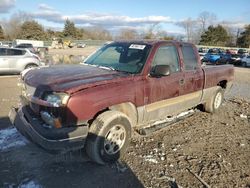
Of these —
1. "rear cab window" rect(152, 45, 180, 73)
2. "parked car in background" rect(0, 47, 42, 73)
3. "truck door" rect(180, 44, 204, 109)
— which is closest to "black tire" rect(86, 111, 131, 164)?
"rear cab window" rect(152, 45, 180, 73)

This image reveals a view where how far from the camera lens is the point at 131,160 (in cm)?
485

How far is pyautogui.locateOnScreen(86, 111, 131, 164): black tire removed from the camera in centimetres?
437

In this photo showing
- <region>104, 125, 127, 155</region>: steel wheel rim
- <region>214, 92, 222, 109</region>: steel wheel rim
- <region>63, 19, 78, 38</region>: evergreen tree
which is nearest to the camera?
<region>104, 125, 127, 155</region>: steel wheel rim

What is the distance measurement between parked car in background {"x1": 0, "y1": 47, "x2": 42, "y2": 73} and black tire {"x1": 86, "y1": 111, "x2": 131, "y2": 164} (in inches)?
459

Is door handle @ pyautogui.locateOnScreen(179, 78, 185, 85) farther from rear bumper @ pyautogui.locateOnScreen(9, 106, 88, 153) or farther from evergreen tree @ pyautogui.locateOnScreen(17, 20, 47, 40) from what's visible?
evergreen tree @ pyautogui.locateOnScreen(17, 20, 47, 40)

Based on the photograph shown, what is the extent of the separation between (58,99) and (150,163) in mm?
1851

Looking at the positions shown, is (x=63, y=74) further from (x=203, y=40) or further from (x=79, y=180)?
(x=203, y=40)

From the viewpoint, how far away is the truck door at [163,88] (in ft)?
17.0

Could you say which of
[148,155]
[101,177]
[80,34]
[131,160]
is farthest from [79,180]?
[80,34]

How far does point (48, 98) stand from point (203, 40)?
75616mm

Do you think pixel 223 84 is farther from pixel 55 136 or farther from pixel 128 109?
pixel 55 136

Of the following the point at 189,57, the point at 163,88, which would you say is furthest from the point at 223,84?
the point at 163,88

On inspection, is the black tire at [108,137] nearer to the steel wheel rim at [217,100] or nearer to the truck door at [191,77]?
the truck door at [191,77]

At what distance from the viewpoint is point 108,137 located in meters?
4.59
